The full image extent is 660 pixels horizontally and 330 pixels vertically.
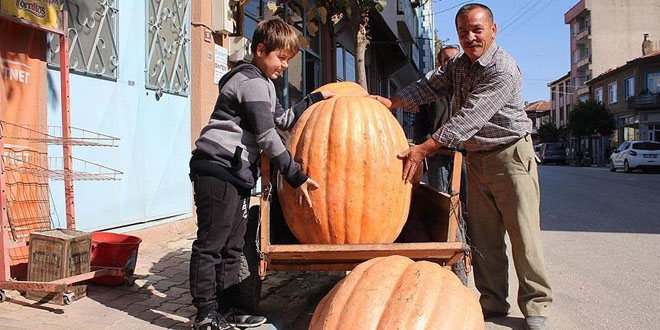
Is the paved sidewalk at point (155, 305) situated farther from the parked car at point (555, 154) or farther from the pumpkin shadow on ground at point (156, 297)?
the parked car at point (555, 154)

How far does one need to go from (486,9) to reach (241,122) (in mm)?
1756

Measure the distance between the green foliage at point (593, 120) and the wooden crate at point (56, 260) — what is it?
4713 cm

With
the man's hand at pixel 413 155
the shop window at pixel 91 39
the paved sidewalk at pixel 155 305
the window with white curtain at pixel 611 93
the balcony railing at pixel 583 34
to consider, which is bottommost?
the paved sidewalk at pixel 155 305

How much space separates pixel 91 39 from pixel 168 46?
1.36 meters

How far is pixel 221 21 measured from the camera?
24.7 ft

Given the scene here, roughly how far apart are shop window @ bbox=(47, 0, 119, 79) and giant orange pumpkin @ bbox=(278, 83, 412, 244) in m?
2.94

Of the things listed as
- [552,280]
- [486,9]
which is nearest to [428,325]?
[486,9]

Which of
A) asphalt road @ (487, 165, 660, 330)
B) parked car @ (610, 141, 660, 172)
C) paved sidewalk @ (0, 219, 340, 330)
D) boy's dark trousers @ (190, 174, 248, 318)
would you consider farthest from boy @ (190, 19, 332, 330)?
parked car @ (610, 141, 660, 172)

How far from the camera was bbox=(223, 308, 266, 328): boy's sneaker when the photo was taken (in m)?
3.51

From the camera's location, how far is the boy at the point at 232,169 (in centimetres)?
328

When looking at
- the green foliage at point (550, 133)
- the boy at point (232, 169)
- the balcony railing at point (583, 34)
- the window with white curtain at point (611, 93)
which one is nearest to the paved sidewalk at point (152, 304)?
the boy at point (232, 169)

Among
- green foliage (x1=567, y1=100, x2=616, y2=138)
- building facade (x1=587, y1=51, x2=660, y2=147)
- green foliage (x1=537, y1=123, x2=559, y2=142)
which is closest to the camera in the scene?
building facade (x1=587, y1=51, x2=660, y2=147)

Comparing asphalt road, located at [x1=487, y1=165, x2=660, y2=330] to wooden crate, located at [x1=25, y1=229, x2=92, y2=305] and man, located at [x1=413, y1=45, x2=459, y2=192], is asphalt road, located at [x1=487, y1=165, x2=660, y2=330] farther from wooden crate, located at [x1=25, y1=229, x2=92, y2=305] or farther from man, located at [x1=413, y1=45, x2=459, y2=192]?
wooden crate, located at [x1=25, y1=229, x2=92, y2=305]

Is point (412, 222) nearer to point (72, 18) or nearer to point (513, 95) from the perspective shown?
point (513, 95)
